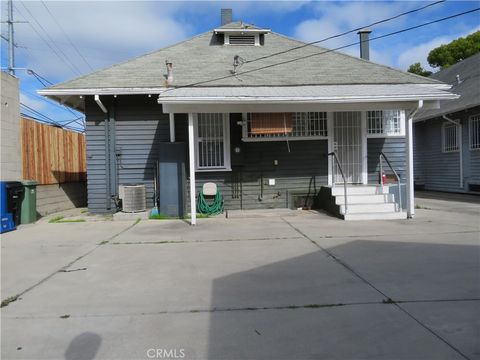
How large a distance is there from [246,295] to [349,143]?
824 centimetres

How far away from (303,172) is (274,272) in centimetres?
658

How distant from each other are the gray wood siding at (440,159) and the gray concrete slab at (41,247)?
12808 mm

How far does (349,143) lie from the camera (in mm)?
11664

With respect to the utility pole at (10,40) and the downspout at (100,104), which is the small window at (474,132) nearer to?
the downspout at (100,104)

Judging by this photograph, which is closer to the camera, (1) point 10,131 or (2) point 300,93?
(2) point 300,93

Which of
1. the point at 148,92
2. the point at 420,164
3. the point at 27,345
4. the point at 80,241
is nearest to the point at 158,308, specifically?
the point at 27,345

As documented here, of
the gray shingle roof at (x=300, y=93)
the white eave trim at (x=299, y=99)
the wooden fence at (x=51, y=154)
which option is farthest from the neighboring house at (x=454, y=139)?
the wooden fence at (x=51, y=154)

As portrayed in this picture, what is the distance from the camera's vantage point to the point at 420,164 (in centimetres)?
1947

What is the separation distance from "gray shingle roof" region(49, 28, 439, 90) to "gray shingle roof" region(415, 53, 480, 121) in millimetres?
4570

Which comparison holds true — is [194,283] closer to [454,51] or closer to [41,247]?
[41,247]

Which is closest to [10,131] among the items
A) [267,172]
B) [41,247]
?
[41,247]

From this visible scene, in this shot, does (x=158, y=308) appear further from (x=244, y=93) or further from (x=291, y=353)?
(x=244, y=93)

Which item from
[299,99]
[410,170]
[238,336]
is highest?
[299,99]

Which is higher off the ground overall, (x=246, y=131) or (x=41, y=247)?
(x=246, y=131)
